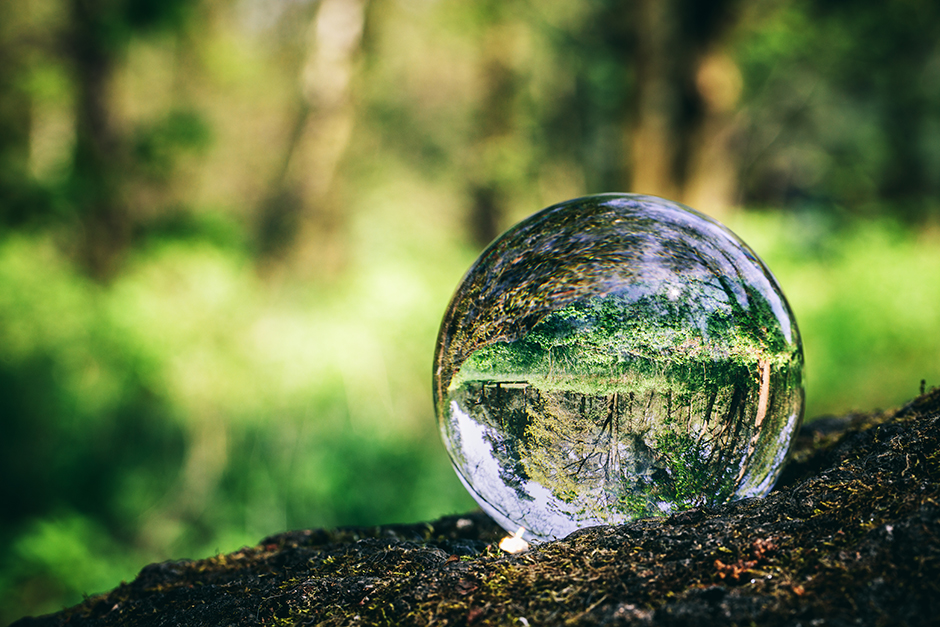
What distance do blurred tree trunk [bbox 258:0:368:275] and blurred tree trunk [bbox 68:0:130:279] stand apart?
206 centimetres

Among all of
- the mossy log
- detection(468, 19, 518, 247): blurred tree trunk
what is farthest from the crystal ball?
detection(468, 19, 518, 247): blurred tree trunk

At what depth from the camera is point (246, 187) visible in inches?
701

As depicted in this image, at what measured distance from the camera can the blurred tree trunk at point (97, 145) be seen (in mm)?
6035

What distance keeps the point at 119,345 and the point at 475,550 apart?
4.94 meters

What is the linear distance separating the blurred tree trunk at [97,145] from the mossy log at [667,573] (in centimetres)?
539

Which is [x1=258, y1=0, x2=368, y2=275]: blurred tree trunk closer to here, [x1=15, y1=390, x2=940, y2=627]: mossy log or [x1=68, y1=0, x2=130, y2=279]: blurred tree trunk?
[x1=68, y1=0, x2=130, y2=279]: blurred tree trunk

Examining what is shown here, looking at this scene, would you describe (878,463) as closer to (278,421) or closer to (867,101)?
(278,421)

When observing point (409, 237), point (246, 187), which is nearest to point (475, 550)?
point (409, 237)

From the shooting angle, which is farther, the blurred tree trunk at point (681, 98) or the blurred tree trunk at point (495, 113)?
the blurred tree trunk at point (495, 113)

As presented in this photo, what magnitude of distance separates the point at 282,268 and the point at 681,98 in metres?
5.64

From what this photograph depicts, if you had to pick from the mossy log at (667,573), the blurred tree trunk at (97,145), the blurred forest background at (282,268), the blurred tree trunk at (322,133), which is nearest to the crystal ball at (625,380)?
the mossy log at (667,573)

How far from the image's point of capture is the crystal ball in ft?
5.39

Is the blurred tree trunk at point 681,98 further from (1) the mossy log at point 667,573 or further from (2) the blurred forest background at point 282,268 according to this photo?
(1) the mossy log at point 667,573

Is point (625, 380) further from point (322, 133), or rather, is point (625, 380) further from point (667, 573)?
point (322, 133)
